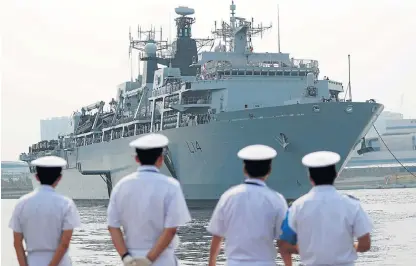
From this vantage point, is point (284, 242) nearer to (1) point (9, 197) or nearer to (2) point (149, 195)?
(2) point (149, 195)

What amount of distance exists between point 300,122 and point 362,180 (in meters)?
85.6

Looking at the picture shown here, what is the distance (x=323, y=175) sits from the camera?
19.7 feet

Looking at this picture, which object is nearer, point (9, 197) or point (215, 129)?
point (215, 129)

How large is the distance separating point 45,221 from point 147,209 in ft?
3.21

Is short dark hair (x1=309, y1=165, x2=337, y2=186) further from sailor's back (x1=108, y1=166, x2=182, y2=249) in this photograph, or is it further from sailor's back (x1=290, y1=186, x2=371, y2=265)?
sailor's back (x1=108, y1=166, x2=182, y2=249)

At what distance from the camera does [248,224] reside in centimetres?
617

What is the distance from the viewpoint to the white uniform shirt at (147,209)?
19.9ft

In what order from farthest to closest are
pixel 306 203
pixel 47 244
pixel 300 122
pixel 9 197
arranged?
pixel 9 197 → pixel 300 122 → pixel 47 244 → pixel 306 203

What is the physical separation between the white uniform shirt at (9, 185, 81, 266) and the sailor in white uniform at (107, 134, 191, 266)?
0.50 metres

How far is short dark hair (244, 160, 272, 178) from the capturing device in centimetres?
621

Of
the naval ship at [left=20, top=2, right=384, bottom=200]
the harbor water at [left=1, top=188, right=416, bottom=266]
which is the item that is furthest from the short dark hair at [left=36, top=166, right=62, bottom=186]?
the naval ship at [left=20, top=2, right=384, bottom=200]

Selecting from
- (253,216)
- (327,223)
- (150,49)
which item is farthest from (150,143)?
(150,49)

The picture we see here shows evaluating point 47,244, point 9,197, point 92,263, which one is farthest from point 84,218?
point 9,197

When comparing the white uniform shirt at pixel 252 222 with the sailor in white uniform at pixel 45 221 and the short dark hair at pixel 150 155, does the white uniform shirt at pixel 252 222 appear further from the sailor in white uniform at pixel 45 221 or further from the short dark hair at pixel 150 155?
the sailor in white uniform at pixel 45 221
